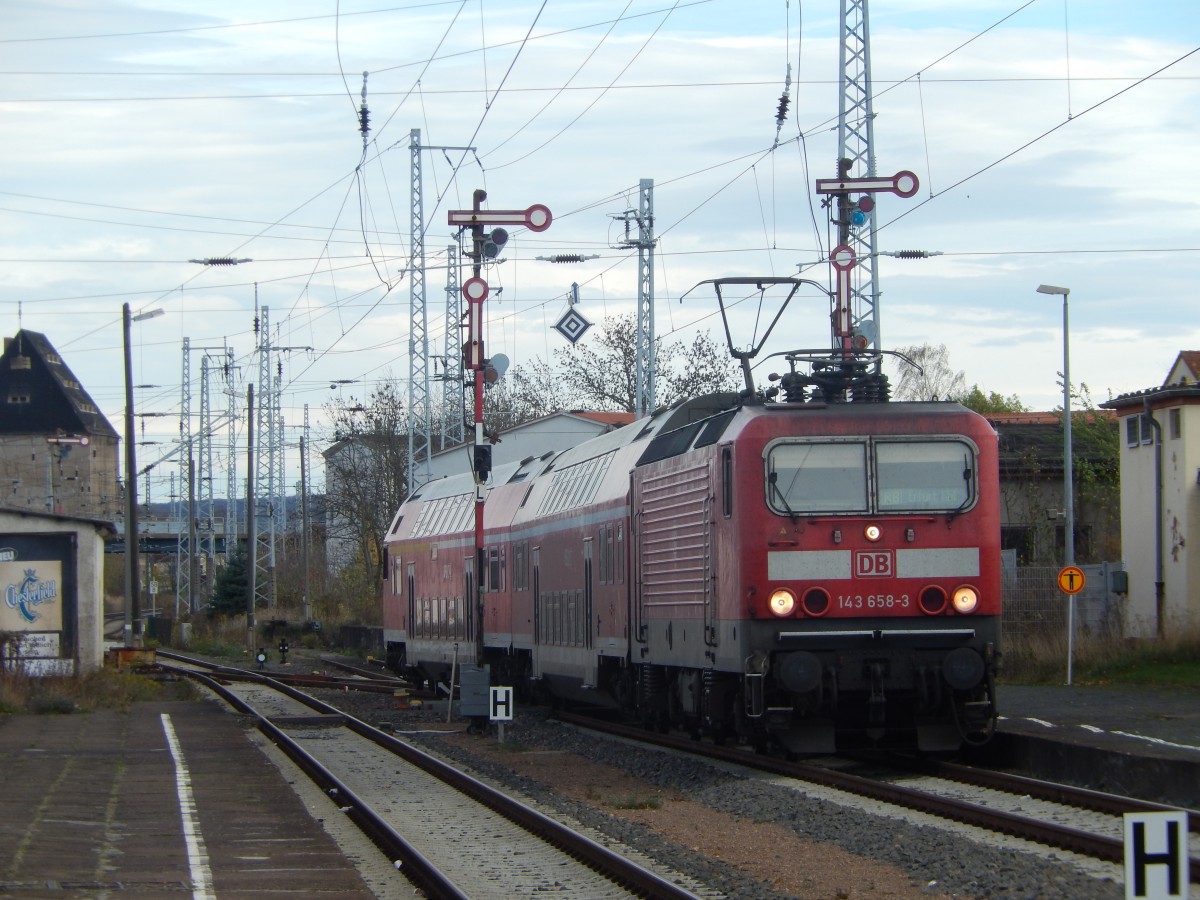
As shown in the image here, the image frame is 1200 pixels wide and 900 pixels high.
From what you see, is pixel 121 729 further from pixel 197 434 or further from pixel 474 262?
pixel 197 434

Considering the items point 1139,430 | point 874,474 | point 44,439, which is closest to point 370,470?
point 44,439

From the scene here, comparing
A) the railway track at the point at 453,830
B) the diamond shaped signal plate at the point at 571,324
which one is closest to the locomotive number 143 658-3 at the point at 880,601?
the railway track at the point at 453,830

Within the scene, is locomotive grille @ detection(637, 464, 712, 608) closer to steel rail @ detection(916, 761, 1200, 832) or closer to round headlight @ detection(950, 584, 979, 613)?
round headlight @ detection(950, 584, 979, 613)

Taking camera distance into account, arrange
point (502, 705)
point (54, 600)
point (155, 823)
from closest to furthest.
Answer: point (155, 823), point (502, 705), point (54, 600)

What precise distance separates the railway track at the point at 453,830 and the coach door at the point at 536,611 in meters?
2.91

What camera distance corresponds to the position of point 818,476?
43.8 ft

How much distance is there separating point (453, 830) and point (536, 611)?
34.7ft

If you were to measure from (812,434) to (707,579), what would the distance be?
1783 millimetres

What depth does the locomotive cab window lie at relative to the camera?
13305 millimetres

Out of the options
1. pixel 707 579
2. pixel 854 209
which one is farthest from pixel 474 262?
pixel 707 579

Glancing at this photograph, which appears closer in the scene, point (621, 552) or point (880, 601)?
point (880, 601)

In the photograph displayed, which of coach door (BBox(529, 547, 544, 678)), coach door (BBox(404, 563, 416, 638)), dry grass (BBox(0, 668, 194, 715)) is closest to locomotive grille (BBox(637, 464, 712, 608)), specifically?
coach door (BBox(529, 547, 544, 678))

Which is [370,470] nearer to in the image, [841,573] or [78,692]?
[78,692]

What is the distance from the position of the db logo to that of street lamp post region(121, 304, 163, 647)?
27.4 meters
